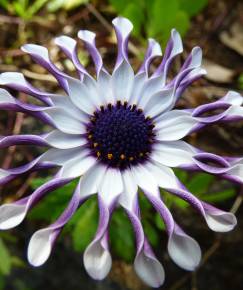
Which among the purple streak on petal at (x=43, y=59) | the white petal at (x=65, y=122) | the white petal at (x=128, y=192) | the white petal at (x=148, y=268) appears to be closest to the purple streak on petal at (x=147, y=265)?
the white petal at (x=148, y=268)

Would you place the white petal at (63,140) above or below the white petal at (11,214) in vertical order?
above

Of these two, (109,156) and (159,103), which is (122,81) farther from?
(109,156)

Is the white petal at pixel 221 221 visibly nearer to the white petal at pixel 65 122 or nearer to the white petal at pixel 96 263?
the white petal at pixel 96 263

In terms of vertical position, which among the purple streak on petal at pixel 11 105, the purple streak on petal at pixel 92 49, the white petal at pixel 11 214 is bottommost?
the white petal at pixel 11 214

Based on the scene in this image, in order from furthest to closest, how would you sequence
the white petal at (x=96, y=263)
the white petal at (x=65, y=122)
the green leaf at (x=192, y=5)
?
the green leaf at (x=192, y=5), the white petal at (x=65, y=122), the white petal at (x=96, y=263)

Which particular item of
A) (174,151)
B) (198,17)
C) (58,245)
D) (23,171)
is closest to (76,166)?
(23,171)

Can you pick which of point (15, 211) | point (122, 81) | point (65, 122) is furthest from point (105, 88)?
point (15, 211)

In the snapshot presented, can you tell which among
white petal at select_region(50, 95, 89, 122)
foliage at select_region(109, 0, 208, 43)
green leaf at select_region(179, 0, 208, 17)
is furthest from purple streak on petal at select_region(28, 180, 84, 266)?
green leaf at select_region(179, 0, 208, 17)
